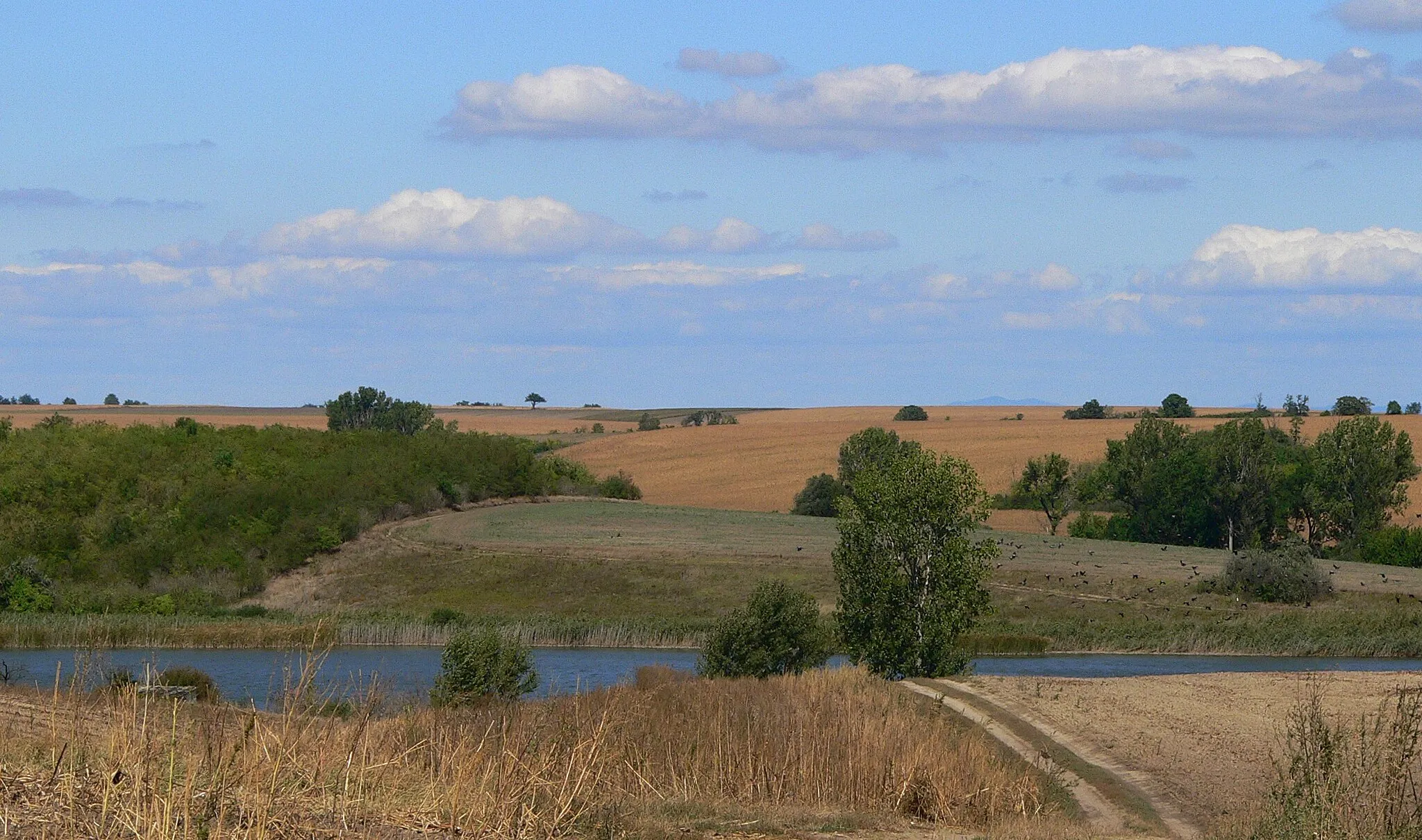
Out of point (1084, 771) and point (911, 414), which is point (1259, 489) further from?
point (911, 414)

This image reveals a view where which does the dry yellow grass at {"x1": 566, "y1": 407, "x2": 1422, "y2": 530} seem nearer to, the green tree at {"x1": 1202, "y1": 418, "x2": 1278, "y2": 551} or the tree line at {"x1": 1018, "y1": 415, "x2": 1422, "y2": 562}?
the tree line at {"x1": 1018, "y1": 415, "x2": 1422, "y2": 562}

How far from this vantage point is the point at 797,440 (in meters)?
136

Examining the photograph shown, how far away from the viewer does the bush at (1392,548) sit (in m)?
73.2

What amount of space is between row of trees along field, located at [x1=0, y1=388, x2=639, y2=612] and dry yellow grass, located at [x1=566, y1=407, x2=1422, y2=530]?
1727 cm

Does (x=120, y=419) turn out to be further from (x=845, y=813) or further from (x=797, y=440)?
(x=845, y=813)

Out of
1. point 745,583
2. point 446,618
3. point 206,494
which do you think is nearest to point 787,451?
point 206,494

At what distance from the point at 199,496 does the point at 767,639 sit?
5213 centimetres

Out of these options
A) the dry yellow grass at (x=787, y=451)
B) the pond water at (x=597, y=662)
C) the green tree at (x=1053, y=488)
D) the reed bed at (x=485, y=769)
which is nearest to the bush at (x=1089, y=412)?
the dry yellow grass at (x=787, y=451)

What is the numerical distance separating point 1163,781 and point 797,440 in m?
116

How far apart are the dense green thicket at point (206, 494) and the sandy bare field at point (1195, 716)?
48669mm

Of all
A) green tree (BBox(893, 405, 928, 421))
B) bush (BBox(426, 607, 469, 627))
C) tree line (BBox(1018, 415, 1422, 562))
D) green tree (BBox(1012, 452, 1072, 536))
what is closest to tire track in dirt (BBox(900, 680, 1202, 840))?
bush (BBox(426, 607, 469, 627))

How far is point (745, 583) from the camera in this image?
66.6 m

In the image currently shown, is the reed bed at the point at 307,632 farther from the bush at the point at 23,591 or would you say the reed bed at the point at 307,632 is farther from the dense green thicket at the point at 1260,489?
the dense green thicket at the point at 1260,489

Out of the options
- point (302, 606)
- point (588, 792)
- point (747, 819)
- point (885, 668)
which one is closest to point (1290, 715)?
point (747, 819)
